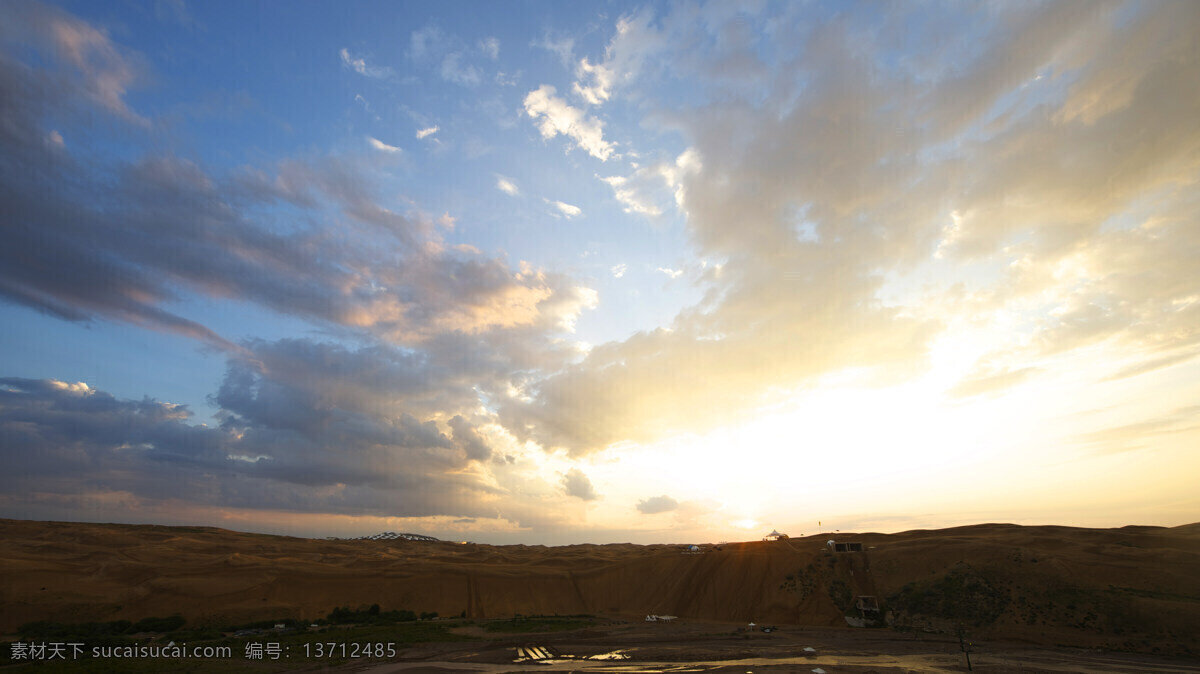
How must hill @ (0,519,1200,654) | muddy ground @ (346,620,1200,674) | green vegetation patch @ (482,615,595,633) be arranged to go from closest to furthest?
muddy ground @ (346,620,1200,674) → hill @ (0,519,1200,654) → green vegetation patch @ (482,615,595,633)

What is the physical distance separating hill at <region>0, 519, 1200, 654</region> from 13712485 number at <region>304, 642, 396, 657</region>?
17.5 metres

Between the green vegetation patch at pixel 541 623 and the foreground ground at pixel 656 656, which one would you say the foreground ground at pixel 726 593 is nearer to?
the foreground ground at pixel 656 656

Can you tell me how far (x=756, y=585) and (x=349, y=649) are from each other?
38081 millimetres

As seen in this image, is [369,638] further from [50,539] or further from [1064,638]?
[50,539]

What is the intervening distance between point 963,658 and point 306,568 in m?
63.2

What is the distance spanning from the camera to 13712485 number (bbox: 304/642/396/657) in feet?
113

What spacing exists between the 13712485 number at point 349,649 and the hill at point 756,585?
1747 cm

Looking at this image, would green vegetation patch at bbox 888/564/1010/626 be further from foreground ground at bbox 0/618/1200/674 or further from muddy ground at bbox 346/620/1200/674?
foreground ground at bbox 0/618/1200/674

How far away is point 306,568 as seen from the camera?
203 feet

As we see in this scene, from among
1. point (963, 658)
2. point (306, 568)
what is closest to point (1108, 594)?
point (963, 658)

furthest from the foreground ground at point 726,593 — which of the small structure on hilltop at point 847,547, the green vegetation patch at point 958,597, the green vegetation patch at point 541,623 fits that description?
the green vegetation patch at point 541,623

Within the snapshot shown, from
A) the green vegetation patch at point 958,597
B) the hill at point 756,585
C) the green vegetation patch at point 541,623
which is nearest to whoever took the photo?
the hill at point 756,585

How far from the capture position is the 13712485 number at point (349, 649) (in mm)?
34406

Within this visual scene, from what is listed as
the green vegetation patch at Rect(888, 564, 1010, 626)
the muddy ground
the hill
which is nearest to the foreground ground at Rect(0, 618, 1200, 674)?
the muddy ground
